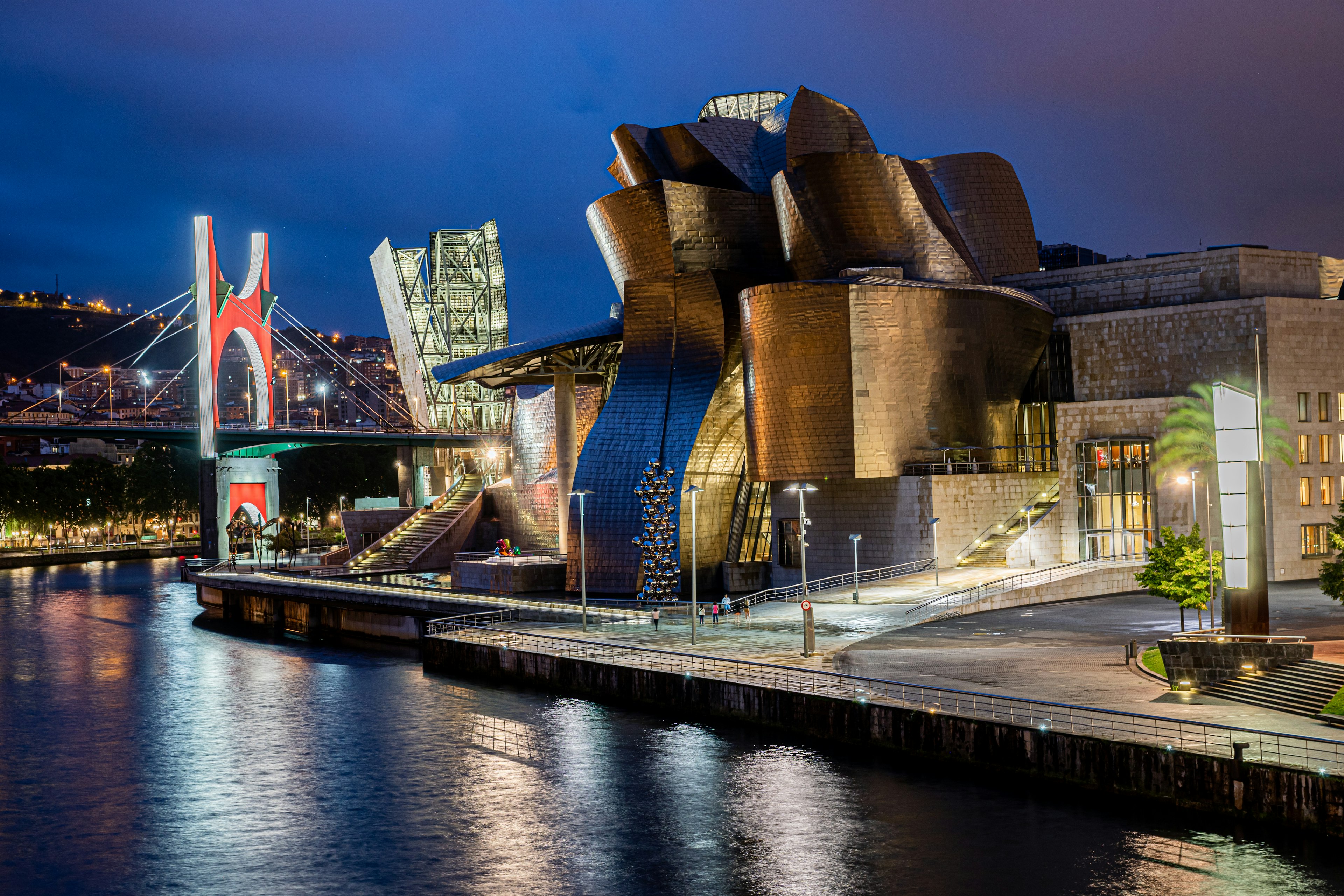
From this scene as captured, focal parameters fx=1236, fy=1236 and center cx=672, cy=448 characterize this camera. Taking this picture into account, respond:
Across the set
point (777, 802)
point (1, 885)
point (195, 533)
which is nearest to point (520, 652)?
point (777, 802)

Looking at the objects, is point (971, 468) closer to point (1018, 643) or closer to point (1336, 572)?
point (1018, 643)

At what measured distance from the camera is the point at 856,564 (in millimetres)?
40375

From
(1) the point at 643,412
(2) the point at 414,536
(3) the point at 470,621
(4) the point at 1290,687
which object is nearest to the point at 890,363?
(1) the point at 643,412

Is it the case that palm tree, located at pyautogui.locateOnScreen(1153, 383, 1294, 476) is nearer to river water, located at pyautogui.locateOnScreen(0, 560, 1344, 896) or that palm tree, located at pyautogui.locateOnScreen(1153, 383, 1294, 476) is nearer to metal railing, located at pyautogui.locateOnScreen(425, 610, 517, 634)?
metal railing, located at pyautogui.locateOnScreen(425, 610, 517, 634)

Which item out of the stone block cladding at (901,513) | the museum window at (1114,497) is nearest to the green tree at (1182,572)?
the stone block cladding at (901,513)

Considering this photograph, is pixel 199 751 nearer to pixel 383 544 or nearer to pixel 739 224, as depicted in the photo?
pixel 739 224

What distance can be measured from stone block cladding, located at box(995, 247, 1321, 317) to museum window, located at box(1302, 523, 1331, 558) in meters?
9.63

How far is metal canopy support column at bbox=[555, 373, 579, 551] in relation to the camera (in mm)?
57625

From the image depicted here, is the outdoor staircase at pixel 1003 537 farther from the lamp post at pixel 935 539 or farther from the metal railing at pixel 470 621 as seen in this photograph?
the metal railing at pixel 470 621

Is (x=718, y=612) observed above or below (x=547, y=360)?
below

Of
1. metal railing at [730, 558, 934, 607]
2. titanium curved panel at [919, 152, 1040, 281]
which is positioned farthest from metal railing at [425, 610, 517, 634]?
titanium curved panel at [919, 152, 1040, 281]

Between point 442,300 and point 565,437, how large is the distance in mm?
35119

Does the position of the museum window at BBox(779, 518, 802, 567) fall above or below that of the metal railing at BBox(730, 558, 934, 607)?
above

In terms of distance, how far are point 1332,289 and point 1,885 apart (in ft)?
167
